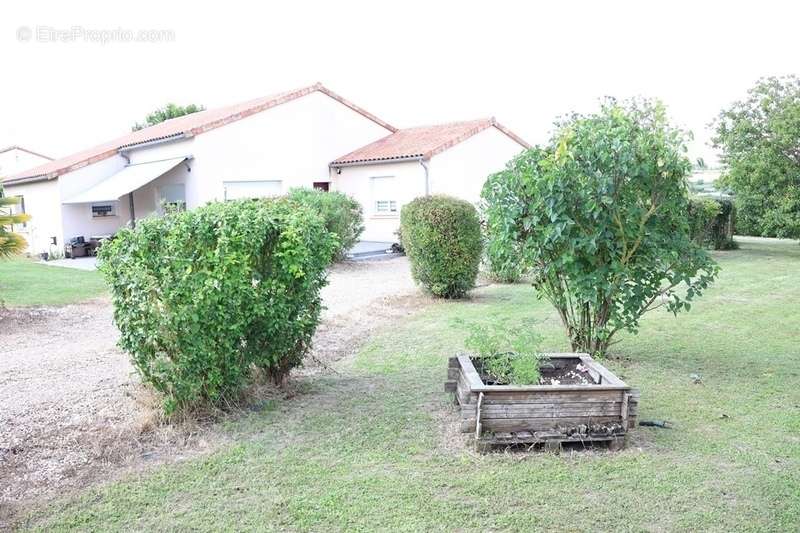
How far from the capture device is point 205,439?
4.68 metres

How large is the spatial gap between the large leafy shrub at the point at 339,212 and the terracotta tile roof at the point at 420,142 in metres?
4.53

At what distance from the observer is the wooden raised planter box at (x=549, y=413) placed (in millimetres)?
4383

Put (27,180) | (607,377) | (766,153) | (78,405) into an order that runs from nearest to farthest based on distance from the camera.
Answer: (607,377) < (78,405) < (766,153) < (27,180)

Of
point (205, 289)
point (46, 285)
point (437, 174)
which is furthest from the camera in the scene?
point (437, 174)

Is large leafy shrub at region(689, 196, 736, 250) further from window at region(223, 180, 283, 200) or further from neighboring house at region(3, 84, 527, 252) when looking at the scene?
window at region(223, 180, 283, 200)

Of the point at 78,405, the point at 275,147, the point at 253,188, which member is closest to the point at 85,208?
the point at 253,188

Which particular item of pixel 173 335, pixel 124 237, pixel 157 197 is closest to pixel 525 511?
pixel 173 335

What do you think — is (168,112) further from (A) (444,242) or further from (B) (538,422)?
(B) (538,422)

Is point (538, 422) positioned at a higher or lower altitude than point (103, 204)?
lower

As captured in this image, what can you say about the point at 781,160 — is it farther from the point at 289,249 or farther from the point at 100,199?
the point at 100,199

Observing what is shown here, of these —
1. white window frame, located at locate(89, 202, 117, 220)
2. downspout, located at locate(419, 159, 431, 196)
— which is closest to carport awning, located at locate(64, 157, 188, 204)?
white window frame, located at locate(89, 202, 117, 220)

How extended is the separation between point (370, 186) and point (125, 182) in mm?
8163

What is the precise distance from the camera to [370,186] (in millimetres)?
23156

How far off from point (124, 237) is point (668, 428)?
437cm
